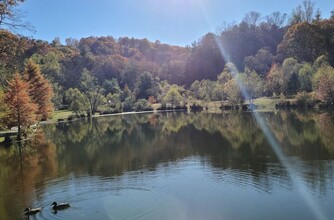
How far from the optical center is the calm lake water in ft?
54.0

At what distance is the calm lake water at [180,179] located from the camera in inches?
648

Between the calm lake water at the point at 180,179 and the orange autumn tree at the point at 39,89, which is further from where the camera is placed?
the orange autumn tree at the point at 39,89

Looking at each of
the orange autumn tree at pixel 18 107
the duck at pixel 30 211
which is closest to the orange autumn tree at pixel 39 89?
the orange autumn tree at pixel 18 107

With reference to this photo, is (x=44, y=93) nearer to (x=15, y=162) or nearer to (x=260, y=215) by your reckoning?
(x=15, y=162)

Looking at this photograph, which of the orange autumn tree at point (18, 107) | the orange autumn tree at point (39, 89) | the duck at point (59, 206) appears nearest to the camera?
the duck at point (59, 206)

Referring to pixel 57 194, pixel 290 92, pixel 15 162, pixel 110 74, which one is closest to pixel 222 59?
pixel 110 74

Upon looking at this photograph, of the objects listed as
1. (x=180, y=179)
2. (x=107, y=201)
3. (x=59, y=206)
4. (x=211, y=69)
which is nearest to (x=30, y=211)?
(x=59, y=206)

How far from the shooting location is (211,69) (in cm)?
13788

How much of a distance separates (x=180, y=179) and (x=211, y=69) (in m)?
118

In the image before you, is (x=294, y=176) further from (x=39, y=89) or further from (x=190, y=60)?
(x=190, y=60)

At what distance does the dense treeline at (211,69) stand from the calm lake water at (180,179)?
29.4 meters

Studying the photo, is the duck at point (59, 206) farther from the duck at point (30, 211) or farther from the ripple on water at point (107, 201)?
the duck at point (30, 211)

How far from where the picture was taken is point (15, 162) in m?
30.7

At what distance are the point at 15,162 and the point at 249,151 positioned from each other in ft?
61.0
